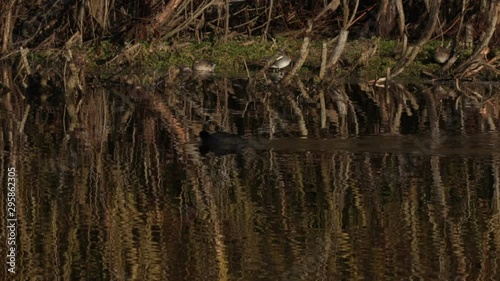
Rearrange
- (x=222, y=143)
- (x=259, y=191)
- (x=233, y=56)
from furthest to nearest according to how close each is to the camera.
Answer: (x=233, y=56), (x=222, y=143), (x=259, y=191)

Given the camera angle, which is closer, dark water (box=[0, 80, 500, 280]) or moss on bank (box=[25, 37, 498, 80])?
dark water (box=[0, 80, 500, 280])

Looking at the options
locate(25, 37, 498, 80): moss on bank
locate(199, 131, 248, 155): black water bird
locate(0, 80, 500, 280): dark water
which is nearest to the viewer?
locate(0, 80, 500, 280): dark water

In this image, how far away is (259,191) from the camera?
12.4 metres

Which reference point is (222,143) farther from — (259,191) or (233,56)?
(233,56)

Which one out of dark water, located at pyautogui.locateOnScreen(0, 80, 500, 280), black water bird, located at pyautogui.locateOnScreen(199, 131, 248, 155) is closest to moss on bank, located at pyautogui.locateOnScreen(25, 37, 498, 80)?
dark water, located at pyautogui.locateOnScreen(0, 80, 500, 280)

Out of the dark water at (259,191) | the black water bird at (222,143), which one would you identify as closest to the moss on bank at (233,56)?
the dark water at (259,191)

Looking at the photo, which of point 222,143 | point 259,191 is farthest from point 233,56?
point 259,191

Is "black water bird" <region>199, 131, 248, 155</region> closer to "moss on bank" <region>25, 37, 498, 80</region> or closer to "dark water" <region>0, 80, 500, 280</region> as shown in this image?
"dark water" <region>0, 80, 500, 280</region>

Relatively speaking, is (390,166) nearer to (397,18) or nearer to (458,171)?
(458,171)

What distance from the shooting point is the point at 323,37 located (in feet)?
88.4

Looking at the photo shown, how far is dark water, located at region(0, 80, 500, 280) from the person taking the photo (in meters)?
9.60

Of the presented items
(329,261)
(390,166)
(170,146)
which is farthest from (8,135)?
(329,261)

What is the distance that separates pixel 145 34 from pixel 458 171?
43.3 ft

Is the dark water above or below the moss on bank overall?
below
